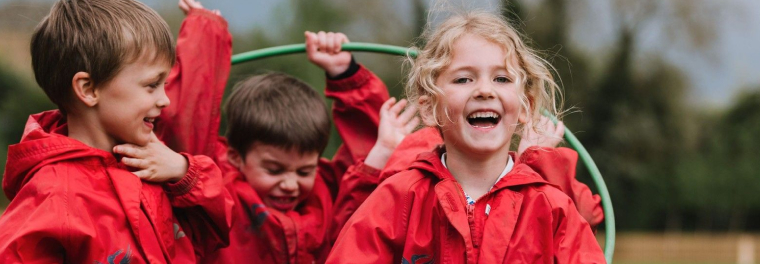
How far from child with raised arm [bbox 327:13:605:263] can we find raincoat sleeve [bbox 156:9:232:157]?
3.76ft

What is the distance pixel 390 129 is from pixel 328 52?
58 cm

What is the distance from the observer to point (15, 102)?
16719 millimetres

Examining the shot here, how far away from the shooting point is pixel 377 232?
3002 mm

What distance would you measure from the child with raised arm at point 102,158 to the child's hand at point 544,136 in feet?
4.28

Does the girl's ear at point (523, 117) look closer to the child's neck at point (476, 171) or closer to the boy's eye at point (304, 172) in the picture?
the child's neck at point (476, 171)

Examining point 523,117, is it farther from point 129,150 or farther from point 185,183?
point 129,150

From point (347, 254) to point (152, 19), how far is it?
1.19 meters

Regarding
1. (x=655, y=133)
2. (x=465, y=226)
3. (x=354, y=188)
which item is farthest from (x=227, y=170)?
(x=655, y=133)

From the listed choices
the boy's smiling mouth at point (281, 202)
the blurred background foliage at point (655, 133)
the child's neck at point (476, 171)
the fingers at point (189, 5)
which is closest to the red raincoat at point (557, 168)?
the child's neck at point (476, 171)

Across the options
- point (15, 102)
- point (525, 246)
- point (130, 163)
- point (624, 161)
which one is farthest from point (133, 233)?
point (624, 161)

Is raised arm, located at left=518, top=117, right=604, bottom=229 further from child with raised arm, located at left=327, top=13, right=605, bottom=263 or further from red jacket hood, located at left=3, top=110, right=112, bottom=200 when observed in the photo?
red jacket hood, located at left=3, top=110, right=112, bottom=200

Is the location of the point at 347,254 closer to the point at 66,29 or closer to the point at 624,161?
the point at 66,29

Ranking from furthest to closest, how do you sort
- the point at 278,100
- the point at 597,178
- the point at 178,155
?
the point at 278,100 → the point at 597,178 → the point at 178,155

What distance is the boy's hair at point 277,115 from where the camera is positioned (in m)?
4.14
